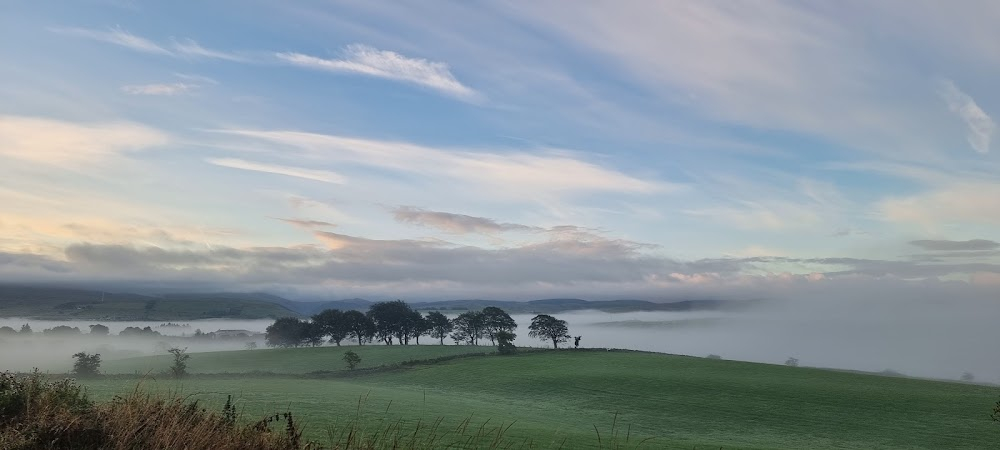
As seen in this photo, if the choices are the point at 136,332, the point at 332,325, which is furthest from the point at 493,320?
the point at 136,332

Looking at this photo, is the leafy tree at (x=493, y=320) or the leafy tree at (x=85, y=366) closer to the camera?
the leafy tree at (x=85, y=366)

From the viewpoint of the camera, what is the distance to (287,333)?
403ft

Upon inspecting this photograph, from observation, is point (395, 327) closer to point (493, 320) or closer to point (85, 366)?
point (493, 320)

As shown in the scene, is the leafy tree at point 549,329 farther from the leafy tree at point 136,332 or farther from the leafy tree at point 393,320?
the leafy tree at point 136,332

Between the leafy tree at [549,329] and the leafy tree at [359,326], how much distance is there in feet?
111

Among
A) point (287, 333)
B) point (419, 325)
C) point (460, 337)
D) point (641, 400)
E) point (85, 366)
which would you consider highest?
point (419, 325)

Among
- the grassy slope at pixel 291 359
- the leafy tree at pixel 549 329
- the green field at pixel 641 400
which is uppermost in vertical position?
the leafy tree at pixel 549 329

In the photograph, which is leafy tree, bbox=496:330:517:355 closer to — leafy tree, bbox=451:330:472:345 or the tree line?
the tree line

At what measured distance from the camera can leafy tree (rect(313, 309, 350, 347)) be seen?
120125 millimetres

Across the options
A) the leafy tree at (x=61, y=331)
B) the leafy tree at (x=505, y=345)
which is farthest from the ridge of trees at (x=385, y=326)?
the leafy tree at (x=61, y=331)

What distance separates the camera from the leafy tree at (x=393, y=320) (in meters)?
→ 127

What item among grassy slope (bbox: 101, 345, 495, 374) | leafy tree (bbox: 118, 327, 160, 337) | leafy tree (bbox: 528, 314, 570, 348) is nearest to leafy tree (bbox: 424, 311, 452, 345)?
leafy tree (bbox: 528, 314, 570, 348)

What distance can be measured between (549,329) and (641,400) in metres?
73.9

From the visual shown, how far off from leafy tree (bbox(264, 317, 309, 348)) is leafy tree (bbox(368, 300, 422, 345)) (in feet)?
46.5
